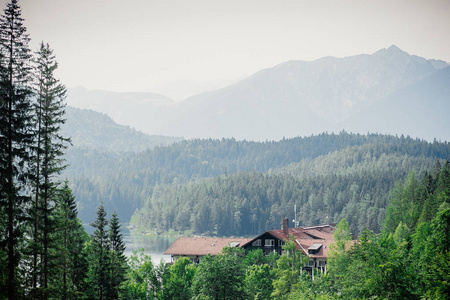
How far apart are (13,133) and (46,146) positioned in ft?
18.5

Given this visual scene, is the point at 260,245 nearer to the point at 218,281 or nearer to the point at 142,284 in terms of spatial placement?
the point at 142,284

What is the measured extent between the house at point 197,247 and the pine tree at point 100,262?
3078cm

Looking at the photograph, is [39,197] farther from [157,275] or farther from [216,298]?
[157,275]

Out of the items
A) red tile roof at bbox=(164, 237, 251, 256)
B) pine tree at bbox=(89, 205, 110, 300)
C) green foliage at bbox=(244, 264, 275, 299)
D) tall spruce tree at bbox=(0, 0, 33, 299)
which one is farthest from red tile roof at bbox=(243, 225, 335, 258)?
tall spruce tree at bbox=(0, 0, 33, 299)

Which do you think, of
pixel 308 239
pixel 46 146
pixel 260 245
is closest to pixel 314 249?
pixel 308 239

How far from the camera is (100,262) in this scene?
171 ft

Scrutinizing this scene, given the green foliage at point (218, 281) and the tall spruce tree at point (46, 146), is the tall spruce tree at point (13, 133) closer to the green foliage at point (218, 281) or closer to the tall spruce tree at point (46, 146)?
the tall spruce tree at point (46, 146)

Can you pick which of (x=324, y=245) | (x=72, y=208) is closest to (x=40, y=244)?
(x=72, y=208)

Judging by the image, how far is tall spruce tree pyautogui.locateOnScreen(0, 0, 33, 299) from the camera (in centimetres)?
3269

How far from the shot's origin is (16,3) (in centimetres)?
3447

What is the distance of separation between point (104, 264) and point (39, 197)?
13747 mm

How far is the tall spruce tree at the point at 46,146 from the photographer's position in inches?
1506

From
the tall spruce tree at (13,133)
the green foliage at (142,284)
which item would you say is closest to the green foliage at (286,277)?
the green foliage at (142,284)

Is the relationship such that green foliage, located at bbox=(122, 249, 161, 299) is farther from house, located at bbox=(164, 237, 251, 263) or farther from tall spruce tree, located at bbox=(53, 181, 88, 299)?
house, located at bbox=(164, 237, 251, 263)
